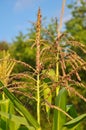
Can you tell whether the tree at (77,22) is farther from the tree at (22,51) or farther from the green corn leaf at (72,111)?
the green corn leaf at (72,111)

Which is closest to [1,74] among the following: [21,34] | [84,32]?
[84,32]

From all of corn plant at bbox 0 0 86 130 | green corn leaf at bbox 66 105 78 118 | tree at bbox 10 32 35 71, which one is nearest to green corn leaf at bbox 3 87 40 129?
corn plant at bbox 0 0 86 130

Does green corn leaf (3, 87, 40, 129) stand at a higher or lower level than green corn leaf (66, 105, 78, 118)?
higher

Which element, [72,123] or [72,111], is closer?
[72,123]

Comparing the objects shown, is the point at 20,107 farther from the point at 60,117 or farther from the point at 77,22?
the point at 77,22

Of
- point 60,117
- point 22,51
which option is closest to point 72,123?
point 60,117

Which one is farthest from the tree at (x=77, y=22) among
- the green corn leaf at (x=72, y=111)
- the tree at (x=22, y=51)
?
the green corn leaf at (x=72, y=111)

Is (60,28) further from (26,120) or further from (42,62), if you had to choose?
(26,120)

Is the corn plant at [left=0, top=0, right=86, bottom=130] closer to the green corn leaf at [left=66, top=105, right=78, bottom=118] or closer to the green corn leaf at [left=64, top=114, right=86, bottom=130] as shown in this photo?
the green corn leaf at [left=64, top=114, right=86, bottom=130]

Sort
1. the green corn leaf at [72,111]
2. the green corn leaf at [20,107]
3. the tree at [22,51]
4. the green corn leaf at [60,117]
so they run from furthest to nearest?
the tree at [22,51], the green corn leaf at [72,111], the green corn leaf at [60,117], the green corn leaf at [20,107]

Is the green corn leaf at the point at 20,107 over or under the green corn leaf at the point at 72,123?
over

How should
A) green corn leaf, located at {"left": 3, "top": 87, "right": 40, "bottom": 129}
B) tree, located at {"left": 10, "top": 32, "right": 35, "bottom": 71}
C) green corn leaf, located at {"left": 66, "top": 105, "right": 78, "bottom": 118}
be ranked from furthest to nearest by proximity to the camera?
tree, located at {"left": 10, "top": 32, "right": 35, "bottom": 71} < green corn leaf, located at {"left": 66, "top": 105, "right": 78, "bottom": 118} < green corn leaf, located at {"left": 3, "top": 87, "right": 40, "bottom": 129}
